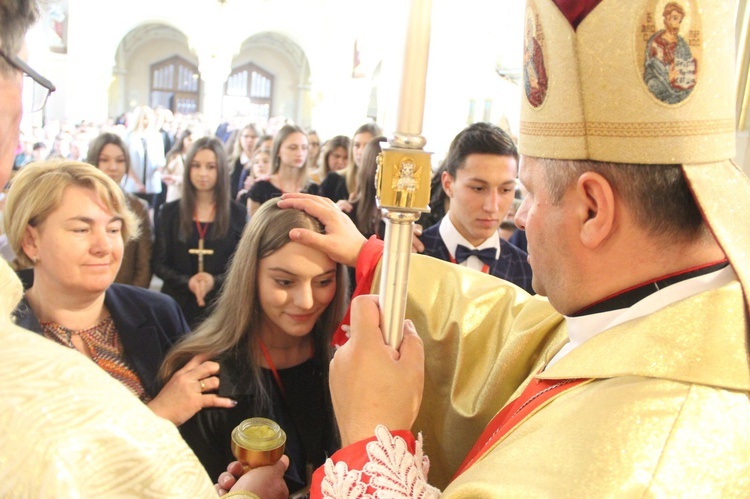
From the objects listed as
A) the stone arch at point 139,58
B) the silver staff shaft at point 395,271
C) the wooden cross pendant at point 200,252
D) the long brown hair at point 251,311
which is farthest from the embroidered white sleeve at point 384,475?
the stone arch at point 139,58

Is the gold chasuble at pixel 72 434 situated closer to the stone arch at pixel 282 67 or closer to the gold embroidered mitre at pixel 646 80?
the gold embroidered mitre at pixel 646 80

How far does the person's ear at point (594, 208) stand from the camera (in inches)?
42.0

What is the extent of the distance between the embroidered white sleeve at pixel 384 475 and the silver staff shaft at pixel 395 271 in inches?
6.6

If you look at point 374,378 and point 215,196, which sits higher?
point 215,196

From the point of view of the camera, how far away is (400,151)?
1.01 metres

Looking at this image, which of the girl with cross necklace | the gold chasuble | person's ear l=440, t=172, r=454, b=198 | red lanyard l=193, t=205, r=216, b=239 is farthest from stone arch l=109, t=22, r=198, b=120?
the gold chasuble

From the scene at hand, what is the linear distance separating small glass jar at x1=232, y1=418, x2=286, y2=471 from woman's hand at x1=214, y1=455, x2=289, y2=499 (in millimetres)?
27

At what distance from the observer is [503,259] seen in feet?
10.0

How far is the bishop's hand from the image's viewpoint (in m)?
1.16

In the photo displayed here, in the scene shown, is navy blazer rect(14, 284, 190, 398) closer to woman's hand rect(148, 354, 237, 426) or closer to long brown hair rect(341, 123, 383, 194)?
woman's hand rect(148, 354, 237, 426)

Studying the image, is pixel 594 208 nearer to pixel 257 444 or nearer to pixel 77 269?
pixel 257 444

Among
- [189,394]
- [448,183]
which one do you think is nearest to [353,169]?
[448,183]

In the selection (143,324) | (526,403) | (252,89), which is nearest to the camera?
(526,403)

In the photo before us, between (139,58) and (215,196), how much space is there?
80.2 feet
